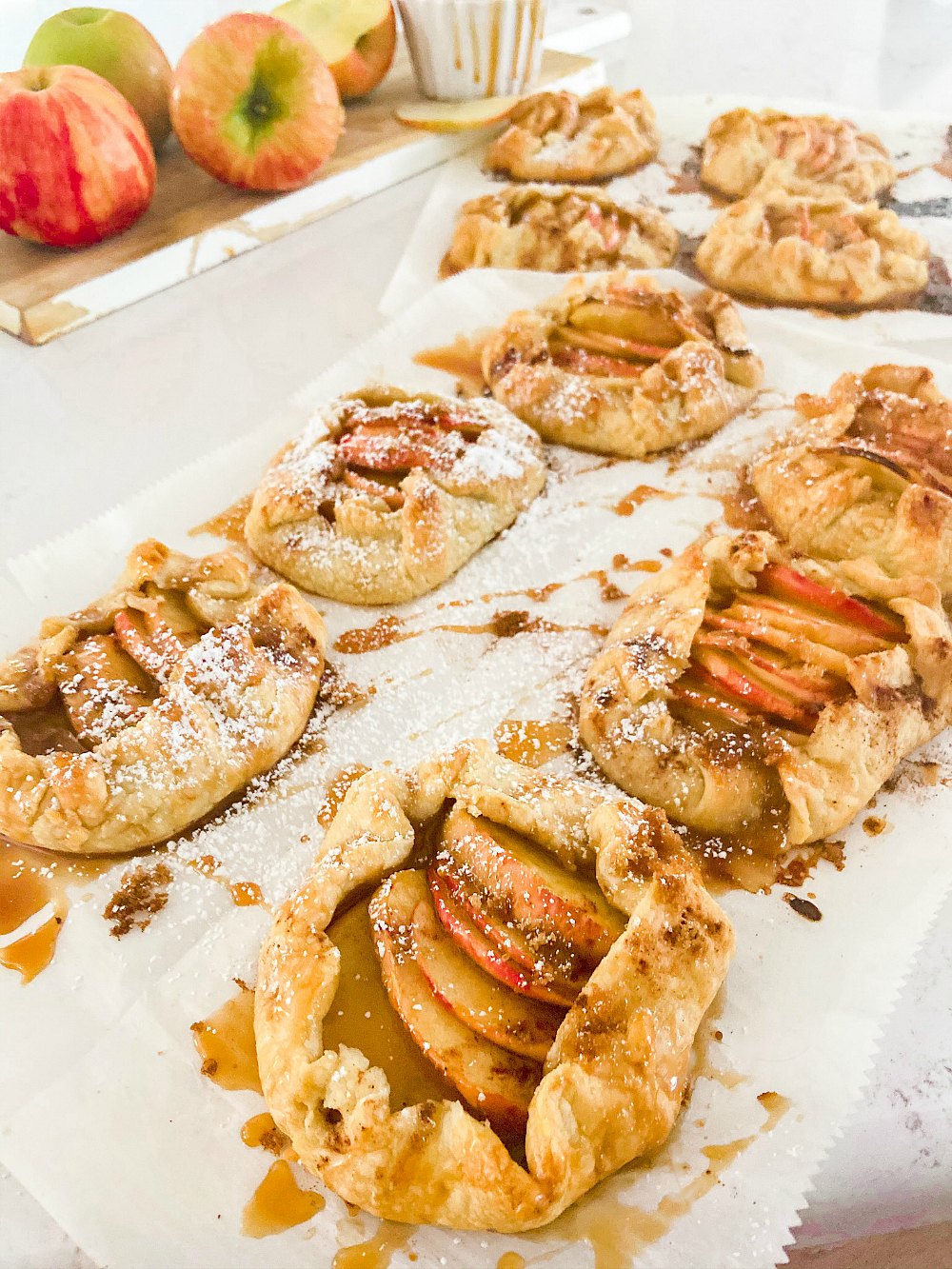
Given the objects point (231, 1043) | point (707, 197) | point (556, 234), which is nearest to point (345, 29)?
point (556, 234)

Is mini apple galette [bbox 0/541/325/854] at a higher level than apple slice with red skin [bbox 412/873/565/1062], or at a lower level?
higher

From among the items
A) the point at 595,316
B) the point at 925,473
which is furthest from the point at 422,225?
the point at 925,473

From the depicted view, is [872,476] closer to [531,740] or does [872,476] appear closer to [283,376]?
[531,740]

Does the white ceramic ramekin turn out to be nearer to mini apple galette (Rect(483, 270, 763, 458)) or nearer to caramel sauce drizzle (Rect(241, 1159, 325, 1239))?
mini apple galette (Rect(483, 270, 763, 458))

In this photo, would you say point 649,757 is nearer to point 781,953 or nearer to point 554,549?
point 781,953

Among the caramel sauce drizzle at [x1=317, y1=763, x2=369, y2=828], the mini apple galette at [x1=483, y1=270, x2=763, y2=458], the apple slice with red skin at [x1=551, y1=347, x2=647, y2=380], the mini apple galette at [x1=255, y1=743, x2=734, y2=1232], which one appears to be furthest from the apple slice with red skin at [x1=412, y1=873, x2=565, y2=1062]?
the apple slice with red skin at [x1=551, y1=347, x2=647, y2=380]

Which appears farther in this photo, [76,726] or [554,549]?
[554,549]
